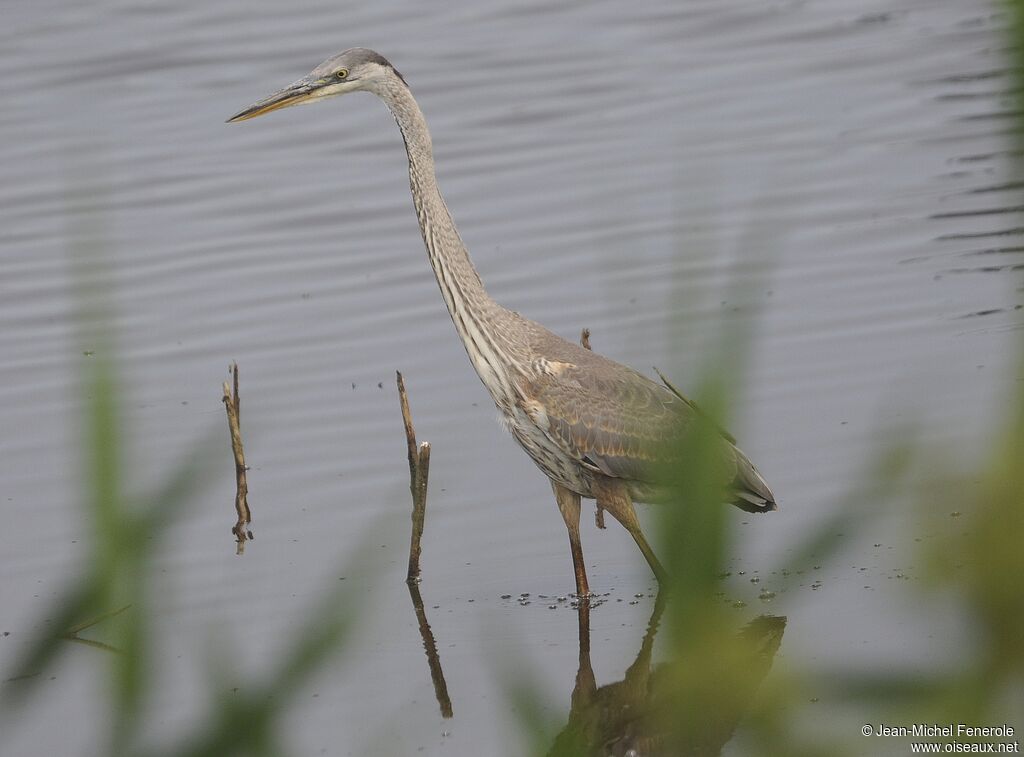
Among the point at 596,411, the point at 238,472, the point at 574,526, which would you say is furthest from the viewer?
the point at 238,472

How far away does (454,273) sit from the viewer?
591cm

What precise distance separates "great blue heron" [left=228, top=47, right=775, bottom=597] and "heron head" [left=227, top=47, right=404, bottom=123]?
0.01 metres

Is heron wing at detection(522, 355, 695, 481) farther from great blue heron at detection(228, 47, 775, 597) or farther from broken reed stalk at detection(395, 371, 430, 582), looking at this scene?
broken reed stalk at detection(395, 371, 430, 582)

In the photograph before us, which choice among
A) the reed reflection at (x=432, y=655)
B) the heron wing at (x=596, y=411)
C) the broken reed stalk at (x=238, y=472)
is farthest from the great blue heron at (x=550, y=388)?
the broken reed stalk at (x=238, y=472)

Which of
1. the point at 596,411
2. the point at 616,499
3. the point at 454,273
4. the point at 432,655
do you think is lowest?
the point at 432,655

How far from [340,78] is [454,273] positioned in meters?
0.92

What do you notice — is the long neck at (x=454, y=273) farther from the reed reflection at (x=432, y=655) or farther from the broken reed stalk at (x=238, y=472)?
the broken reed stalk at (x=238, y=472)

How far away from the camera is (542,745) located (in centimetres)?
177

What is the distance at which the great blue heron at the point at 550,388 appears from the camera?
5785 millimetres

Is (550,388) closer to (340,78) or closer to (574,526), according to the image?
(574,526)

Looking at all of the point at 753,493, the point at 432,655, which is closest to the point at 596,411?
the point at 753,493

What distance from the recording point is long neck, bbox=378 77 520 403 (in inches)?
230

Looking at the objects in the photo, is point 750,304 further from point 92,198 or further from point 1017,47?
point 92,198

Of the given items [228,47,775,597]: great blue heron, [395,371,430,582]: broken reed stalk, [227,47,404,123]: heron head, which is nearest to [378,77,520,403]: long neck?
[228,47,775,597]: great blue heron
